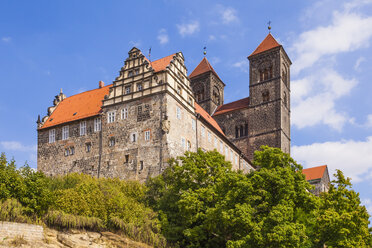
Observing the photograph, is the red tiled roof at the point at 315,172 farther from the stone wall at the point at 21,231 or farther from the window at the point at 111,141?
the stone wall at the point at 21,231

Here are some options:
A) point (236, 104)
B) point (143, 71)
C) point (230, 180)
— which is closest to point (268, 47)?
point (236, 104)

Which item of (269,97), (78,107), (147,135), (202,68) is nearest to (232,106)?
(269,97)

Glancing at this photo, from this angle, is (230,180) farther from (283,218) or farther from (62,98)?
(62,98)

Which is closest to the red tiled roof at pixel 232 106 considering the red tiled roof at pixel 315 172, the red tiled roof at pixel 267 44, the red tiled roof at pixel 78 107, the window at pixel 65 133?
the red tiled roof at pixel 267 44

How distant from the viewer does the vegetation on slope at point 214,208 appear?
2470 centimetres

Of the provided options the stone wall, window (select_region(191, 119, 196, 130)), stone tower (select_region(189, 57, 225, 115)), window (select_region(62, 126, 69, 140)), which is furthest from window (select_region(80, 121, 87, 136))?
stone tower (select_region(189, 57, 225, 115))

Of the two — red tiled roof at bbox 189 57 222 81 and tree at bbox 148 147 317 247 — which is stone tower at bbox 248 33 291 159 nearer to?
red tiled roof at bbox 189 57 222 81

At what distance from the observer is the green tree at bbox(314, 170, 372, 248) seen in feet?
84.8

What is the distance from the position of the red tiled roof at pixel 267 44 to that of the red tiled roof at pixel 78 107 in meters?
24.9

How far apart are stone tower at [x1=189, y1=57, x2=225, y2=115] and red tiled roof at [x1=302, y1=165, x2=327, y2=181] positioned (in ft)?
50.1

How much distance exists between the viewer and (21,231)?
2348 centimetres

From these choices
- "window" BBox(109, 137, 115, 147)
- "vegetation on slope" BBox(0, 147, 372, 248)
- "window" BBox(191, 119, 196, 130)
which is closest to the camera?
"vegetation on slope" BBox(0, 147, 372, 248)

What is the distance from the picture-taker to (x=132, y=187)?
108 feet

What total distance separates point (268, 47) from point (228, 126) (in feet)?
38.0
